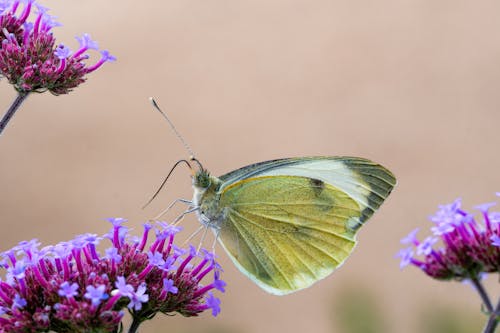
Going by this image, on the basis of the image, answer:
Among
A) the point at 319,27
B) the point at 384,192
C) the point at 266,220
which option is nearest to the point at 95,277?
the point at 266,220

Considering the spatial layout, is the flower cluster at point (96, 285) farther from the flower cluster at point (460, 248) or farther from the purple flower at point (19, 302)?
the flower cluster at point (460, 248)

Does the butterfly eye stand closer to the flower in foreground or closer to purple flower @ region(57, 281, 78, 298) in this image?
the flower in foreground

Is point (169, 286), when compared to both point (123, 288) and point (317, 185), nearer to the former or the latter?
point (123, 288)

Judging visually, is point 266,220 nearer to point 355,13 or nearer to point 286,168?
point 286,168

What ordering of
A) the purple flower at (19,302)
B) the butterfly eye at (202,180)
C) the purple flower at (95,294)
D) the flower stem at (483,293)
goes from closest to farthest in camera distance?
the purple flower at (95,294)
the purple flower at (19,302)
the flower stem at (483,293)
the butterfly eye at (202,180)

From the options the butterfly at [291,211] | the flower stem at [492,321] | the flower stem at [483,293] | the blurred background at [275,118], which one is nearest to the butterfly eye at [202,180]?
the butterfly at [291,211]

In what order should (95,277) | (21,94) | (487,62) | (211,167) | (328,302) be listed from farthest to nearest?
(487,62)
(211,167)
(328,302)
(21,94)
(95,277)

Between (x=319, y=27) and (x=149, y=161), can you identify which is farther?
(x=319, y=27)
